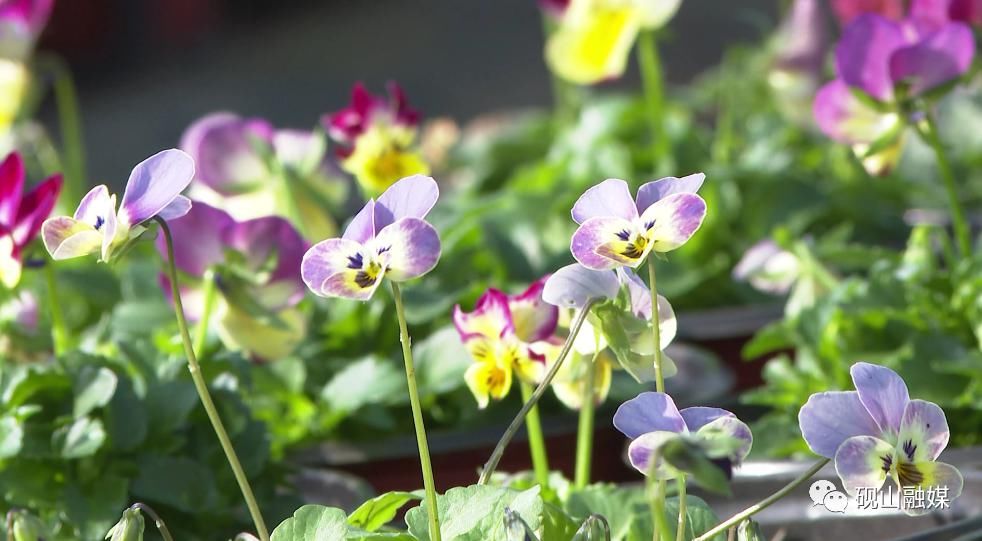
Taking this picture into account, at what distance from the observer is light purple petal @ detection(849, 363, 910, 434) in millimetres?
582

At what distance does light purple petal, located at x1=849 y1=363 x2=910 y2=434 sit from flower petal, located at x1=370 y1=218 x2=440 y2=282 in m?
0.18

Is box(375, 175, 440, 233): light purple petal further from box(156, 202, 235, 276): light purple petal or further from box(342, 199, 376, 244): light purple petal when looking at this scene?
box(156, 202, 235, 276): light purple petal

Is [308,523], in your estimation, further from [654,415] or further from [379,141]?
[379,141]

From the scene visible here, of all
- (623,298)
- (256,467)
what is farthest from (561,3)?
(623,298)

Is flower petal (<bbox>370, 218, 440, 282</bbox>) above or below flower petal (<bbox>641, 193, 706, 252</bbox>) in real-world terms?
below

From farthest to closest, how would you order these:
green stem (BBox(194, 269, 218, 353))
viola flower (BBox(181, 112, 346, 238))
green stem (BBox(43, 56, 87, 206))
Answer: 1. green stem (BBox(43, 56, 87, 206))
2. viola flower (BBox(181, 112, 346, 238))
3. green stem (BBox(194, 269, 218, 353))

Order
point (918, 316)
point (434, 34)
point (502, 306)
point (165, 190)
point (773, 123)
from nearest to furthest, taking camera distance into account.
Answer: point (165, 190)
point (502, 306)
point (918, 316)
point (773, 123)
point (434, 34)

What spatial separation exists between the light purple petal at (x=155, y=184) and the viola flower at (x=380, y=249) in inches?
2.6

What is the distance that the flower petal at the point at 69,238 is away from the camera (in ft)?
2.07

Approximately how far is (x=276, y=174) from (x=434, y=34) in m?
6.07

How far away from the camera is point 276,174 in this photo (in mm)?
1188

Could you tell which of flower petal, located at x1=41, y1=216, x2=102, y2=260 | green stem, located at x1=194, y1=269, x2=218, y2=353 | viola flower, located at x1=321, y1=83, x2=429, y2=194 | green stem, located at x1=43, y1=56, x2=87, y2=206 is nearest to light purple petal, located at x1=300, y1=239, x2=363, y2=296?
flower petal, located at x1=41, y1=216, x2=102, y2=260

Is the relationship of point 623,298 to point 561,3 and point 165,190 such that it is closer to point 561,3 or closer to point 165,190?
point 165,190

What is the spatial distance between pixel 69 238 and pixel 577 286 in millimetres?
225
